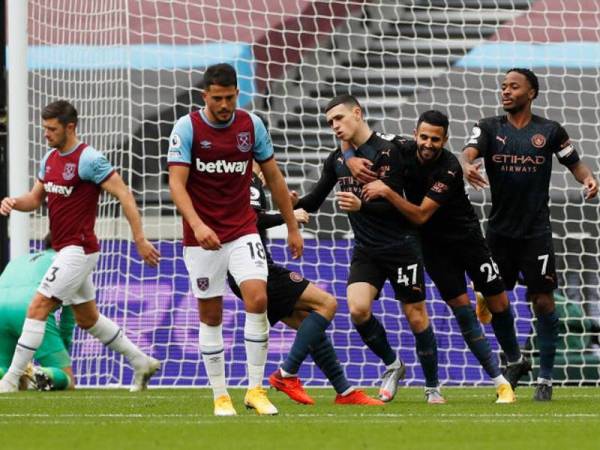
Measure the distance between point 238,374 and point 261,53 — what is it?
3.22 meters

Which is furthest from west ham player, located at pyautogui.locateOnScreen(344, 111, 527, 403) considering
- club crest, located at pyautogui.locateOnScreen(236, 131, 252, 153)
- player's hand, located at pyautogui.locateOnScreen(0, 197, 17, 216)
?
player's hand, located at pyautogui.locateOnScreen(0, 197, 17, 216)

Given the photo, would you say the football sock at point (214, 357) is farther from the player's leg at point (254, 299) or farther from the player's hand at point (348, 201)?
the player's hand at point (348, 201)

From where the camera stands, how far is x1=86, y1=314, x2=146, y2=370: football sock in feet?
34.6

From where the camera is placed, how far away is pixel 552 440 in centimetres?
610

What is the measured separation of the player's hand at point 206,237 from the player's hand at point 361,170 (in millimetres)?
1663

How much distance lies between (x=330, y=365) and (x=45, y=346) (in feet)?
10.6

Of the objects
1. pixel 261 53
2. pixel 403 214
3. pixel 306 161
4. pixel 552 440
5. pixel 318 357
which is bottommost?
pixel 552 440

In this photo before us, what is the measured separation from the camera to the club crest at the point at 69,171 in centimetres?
999

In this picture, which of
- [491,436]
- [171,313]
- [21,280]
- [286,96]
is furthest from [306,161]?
[491,436]

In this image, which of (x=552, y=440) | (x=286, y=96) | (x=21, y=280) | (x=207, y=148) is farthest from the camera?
(x=286, y=96)

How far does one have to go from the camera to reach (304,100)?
44.1 ft

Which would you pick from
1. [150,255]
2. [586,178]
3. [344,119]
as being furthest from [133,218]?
[586,178]

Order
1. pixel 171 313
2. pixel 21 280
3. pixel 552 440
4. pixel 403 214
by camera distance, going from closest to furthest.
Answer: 1. pixel 552 440
2. pixel 403 214
3. pixel 21 280
4. pixel 171 313

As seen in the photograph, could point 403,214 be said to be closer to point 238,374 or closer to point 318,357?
point 318,357
